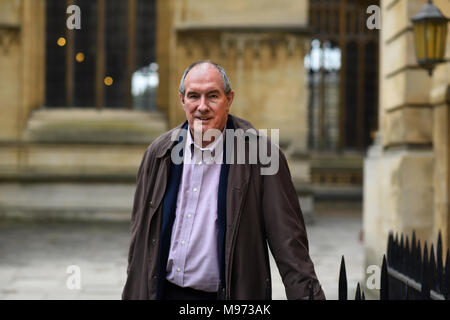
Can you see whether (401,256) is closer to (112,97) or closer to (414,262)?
(414,262)

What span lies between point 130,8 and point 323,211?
626cm

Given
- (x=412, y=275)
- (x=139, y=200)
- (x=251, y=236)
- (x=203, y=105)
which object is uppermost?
(x=203, y=105)

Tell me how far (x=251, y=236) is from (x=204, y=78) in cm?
63

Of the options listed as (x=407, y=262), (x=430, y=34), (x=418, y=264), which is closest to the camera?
(x=418, y=264)

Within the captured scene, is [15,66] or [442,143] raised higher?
[15,66]

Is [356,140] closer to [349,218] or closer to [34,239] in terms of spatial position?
[349,218]

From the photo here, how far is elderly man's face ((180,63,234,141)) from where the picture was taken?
259 centimetres

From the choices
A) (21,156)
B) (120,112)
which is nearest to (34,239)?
(21,156)

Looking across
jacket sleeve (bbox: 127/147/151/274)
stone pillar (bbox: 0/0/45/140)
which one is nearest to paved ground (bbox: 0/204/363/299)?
stone pillar (bbox: 0/0/45/140)

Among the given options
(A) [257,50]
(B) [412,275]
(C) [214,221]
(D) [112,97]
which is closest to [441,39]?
(B) [412,275]

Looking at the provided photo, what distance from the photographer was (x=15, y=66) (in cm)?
1230

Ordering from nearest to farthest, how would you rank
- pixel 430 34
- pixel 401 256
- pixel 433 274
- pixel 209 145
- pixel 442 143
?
1. pixel 209 145
2. pixel 433 274
3. pixel 401 256
4. pixel 430 34
5. pixel 442 143

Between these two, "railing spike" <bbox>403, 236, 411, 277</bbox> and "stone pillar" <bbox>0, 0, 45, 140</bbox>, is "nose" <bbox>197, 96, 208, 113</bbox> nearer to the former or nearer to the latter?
"railing spike" <bbox>403, 236, 411, 277</bbox>

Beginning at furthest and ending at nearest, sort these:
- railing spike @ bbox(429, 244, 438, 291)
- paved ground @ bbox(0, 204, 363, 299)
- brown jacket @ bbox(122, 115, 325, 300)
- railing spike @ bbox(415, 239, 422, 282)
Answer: paved ground @ bbox(0, 204, 363, 299) < railing spike @ bbox(415, 239, 422, 282) < railing spike @ bbox(429, 244, 438, 291) < brown jacket @ bbox(122, 115, 325, 300)
